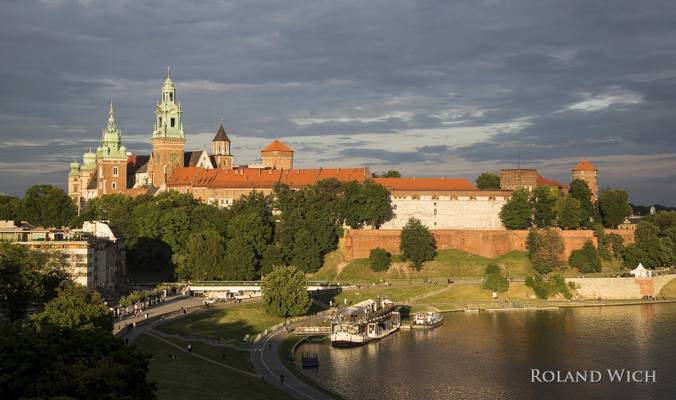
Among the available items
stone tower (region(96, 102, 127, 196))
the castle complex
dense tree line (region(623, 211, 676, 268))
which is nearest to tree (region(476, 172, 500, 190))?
the castle complex

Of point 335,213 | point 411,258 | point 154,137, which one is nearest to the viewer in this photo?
point 411,258

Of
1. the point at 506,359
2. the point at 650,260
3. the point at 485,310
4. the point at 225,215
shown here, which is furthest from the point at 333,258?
the point at 506,359

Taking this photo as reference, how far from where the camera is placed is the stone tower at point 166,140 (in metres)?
132

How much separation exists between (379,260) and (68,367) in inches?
2546

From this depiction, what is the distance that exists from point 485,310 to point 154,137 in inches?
2632

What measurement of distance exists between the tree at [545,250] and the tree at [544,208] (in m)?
7.90

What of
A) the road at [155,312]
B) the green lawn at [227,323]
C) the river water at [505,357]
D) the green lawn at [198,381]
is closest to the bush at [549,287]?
the river water at [505,357]

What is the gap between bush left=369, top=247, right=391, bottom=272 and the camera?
9788 centimetres

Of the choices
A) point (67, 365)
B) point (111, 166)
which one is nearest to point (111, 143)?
point (111, 166)

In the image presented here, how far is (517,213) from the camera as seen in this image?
107562mm

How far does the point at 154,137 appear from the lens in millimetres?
132625

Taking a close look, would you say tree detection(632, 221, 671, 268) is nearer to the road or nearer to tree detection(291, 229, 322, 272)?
tree detection(291, 229, 322, 272)

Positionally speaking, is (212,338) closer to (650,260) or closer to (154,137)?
(650,260)

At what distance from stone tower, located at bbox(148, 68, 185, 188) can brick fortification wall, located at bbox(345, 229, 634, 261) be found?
4006 centimetres
